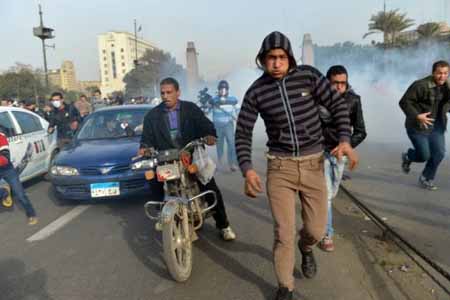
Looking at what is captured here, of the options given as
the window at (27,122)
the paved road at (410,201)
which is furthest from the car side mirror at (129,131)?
the paved road at (410,201)

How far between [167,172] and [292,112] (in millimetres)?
1311

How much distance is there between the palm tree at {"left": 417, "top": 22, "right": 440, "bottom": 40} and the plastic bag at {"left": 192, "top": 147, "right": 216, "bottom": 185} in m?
32.0

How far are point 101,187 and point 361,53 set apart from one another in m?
35.0

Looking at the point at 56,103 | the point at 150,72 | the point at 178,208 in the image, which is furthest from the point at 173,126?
the point at 150,72

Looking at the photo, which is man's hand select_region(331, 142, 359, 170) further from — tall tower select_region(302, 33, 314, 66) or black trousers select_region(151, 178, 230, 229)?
tall tower select_region(302, 33, 314, 66)

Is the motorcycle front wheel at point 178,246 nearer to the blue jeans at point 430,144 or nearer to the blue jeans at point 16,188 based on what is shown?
the blue jeans at point 16,188

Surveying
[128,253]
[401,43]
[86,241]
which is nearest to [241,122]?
[128,253]

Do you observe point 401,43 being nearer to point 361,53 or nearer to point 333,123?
point 361,53

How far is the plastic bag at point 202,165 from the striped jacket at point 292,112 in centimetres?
95

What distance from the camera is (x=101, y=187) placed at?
5.80 metres

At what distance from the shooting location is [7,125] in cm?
727

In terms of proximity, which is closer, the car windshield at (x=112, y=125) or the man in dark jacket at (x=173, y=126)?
the man in dark jacket at (x=173, y=126)

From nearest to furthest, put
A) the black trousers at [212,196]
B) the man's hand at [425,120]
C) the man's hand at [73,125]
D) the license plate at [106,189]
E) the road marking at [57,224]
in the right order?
the black trousers at [212,196] < the road marking at [57,224] < the man's hand at [425,120] < the license plate at [106,189] < the man's hand at [73,125]

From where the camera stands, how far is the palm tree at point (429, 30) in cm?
3120
